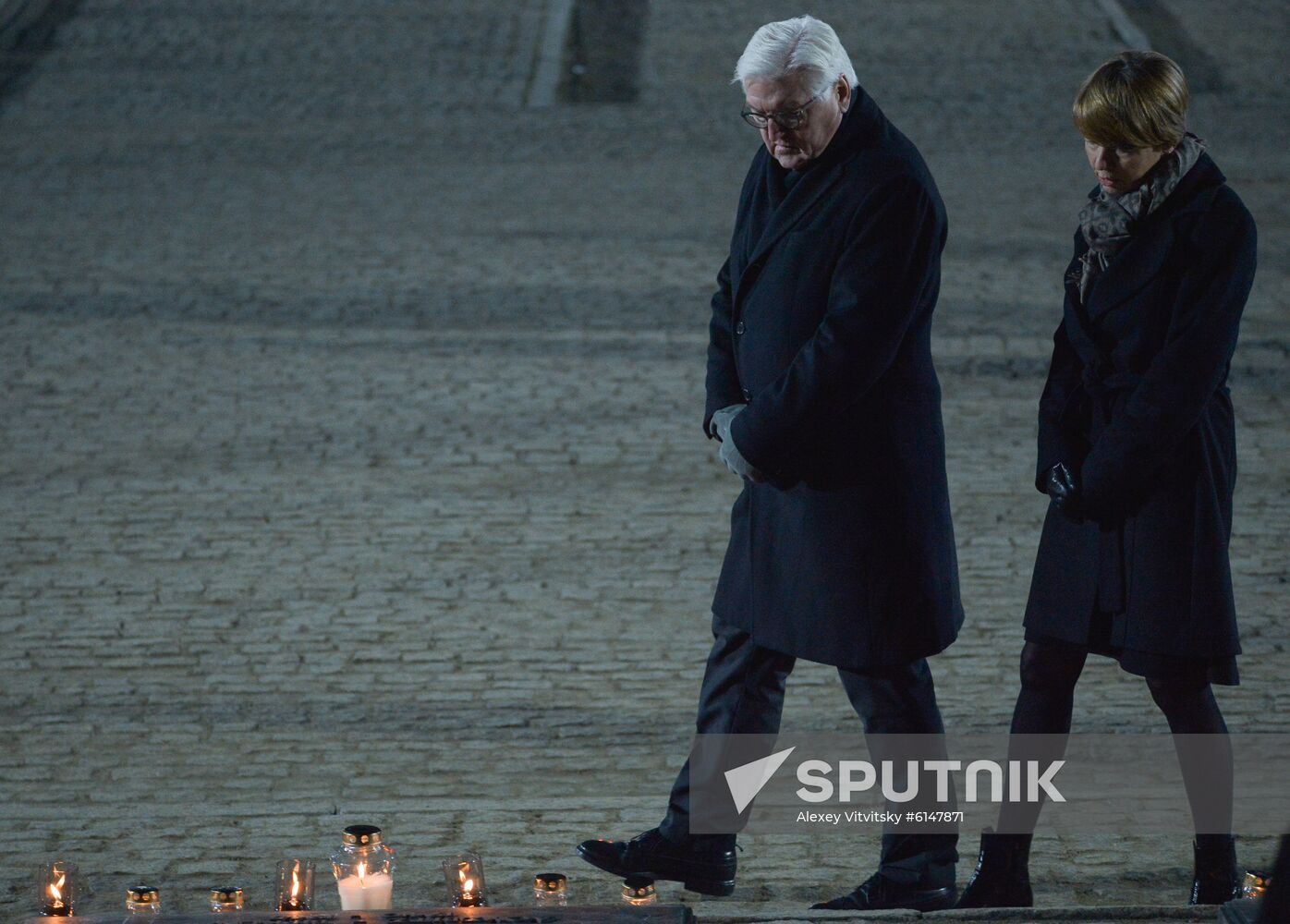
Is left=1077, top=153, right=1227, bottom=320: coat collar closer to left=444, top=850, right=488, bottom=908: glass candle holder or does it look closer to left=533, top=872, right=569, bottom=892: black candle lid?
left=533, top=872, right=569, bottom=892: black candle lid

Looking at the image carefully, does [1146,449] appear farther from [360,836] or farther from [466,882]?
[360,836]

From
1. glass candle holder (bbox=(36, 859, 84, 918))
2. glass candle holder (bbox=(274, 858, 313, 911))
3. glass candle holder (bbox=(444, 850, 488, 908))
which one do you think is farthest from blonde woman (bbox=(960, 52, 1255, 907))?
glass candle holder (bbox=(36, 859, 84, 918))

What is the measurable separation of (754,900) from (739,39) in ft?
57.9

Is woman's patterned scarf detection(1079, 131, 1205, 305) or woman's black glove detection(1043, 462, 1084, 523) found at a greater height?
woman's patterned scarf detection(1079, 131, 1205, 305)

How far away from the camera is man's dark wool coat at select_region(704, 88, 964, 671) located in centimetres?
356

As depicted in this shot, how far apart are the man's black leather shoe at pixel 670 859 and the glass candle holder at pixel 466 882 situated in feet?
1.13

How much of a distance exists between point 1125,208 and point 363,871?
2041 mm

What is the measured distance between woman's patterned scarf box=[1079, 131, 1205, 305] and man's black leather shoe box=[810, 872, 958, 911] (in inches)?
50.4

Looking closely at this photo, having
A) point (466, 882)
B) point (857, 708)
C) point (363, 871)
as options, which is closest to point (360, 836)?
point (363, 871)

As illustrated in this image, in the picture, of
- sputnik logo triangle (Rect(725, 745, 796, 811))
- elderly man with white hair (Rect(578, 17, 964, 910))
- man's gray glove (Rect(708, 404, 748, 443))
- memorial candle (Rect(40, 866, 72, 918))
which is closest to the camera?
elderly man with white hair (Rect(578, 17, 964, 910))

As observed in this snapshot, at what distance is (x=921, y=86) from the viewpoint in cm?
1886

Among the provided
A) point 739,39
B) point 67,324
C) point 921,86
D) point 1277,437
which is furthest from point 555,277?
point 739,39

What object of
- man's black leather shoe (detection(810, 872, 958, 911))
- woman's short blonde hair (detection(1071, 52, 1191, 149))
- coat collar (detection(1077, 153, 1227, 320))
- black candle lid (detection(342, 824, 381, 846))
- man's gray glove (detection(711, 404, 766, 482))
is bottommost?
man's black leather shoe (detection(810, 872, 958, 911))

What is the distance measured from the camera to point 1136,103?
3424mm
